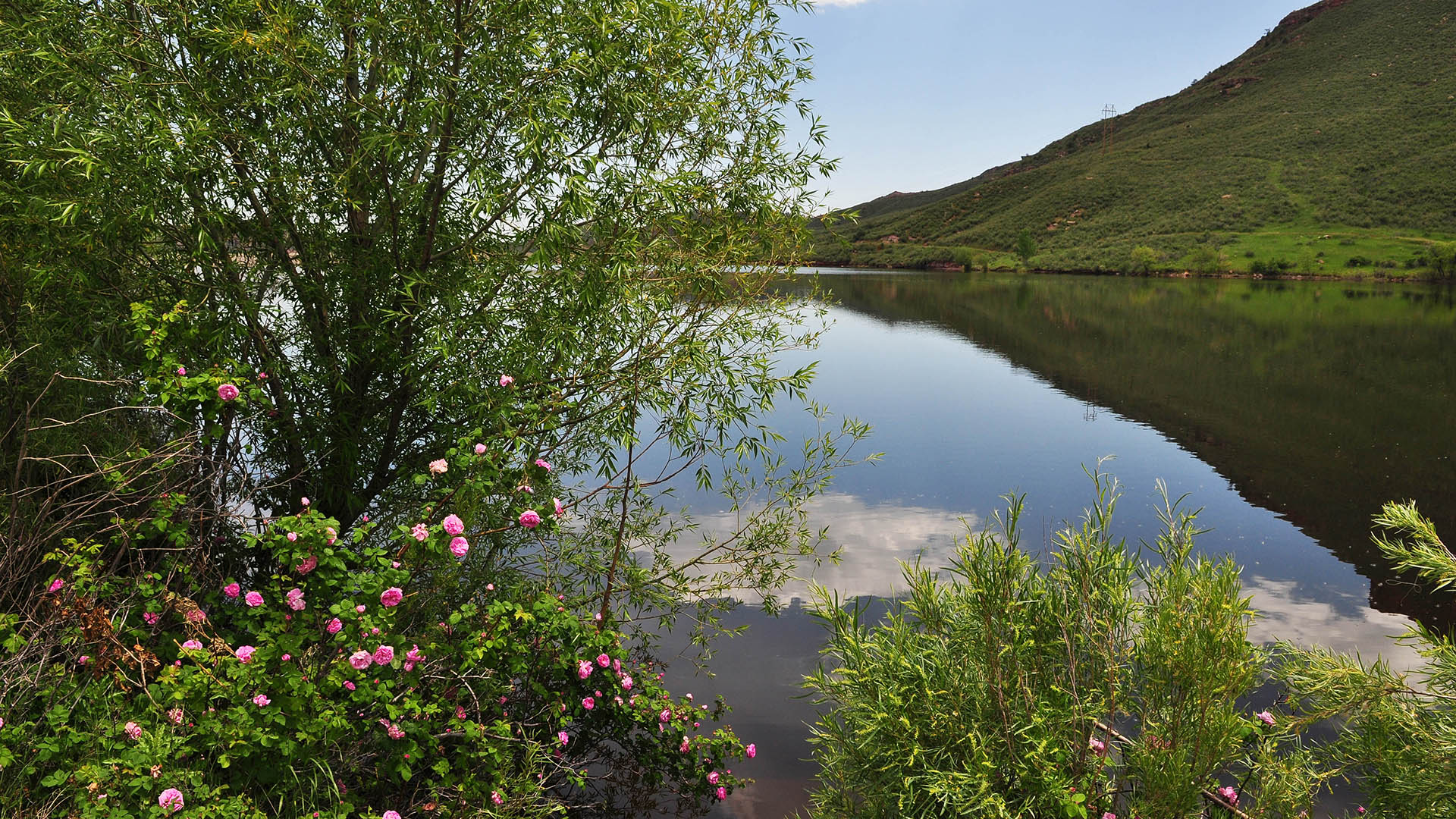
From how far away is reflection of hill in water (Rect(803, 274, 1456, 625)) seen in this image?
42.3 feet

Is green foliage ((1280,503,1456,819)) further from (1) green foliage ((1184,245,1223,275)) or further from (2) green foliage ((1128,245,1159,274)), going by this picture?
(2) green foliage ((1128,245,1159,274))

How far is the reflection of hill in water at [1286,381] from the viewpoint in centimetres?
1291

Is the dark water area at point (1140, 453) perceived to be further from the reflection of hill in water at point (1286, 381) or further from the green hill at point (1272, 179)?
the green hill at point (1272, 179)

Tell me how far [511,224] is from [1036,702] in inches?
181

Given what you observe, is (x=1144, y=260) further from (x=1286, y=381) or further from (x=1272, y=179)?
(x=1286, y=381)

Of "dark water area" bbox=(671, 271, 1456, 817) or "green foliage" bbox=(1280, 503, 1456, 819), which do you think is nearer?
"green foliage" bbox=(1280, 503, 1456, 819)

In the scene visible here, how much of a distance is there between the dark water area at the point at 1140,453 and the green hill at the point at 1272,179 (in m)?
22.7

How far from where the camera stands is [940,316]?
1620 inches

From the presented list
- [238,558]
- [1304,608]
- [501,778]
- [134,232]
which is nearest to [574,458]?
[238,558]

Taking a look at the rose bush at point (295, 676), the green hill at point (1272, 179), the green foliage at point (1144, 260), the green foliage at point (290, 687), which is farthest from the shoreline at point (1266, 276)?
the green foliage at point (290, 687)

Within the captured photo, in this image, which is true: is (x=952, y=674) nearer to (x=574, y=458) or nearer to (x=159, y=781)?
(x=159, y=781)

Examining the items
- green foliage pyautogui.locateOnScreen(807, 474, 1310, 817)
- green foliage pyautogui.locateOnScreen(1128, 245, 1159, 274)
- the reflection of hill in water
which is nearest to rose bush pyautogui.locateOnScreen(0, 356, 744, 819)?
green foliage pyautogui.locateOnScreen(807, 474, 1310, 817)

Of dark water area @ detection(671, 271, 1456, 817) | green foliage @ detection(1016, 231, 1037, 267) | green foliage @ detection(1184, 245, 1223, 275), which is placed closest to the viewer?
dark water area @ detection(671, 271, 1456, 817)

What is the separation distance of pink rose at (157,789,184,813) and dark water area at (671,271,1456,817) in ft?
12.0
